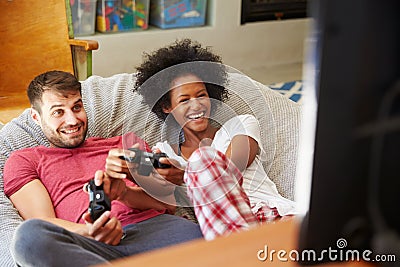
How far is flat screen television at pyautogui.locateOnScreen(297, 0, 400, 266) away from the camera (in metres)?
0.46

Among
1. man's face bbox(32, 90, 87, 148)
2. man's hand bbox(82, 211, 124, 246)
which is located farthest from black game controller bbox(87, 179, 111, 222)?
man's face bbox(32, 90, 87, 148)

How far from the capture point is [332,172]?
51 cm

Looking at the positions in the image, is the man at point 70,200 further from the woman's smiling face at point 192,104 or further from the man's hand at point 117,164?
the woman's smiling face at point 192,104

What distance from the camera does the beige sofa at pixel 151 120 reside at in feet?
6.06

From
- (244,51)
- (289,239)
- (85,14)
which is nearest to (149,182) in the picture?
(289,239)

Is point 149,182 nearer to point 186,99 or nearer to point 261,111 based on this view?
point 186,99

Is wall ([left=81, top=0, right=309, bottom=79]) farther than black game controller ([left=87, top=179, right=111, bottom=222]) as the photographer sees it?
Yes

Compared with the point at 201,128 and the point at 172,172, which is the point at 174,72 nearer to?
the point at 201,128

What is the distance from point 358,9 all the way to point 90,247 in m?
1.00

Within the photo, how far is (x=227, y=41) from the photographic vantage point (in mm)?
4203

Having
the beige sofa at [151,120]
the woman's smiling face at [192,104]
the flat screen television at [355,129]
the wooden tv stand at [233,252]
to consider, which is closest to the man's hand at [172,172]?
the woman's smiling face at [192,104]

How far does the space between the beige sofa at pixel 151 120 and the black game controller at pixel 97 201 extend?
1.37 feet

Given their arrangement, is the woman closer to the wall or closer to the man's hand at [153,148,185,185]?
the man's hand at [153,148,185,185]

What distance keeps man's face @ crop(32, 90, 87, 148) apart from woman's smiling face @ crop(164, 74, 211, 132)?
258 mm
